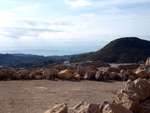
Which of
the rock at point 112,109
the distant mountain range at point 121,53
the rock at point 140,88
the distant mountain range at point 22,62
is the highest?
the distant mountain range at point 121,53

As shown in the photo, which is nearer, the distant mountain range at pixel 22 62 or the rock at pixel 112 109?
the rock at pixel 112 109

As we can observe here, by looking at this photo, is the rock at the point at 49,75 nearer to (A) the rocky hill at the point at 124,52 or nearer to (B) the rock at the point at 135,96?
(B) the rock at the point at 135,96

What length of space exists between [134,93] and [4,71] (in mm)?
10621

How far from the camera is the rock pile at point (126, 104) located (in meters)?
4.25

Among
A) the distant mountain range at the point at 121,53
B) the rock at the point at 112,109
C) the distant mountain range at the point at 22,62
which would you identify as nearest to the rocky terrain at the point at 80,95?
the rock at the point at 112,109

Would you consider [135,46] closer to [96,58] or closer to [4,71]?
[96,58]

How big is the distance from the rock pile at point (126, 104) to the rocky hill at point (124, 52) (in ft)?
101

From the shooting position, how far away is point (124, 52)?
134 feet

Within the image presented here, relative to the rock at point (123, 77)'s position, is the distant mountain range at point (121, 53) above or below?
above

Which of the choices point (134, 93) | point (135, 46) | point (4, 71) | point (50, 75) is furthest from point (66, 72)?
point (135, 46)

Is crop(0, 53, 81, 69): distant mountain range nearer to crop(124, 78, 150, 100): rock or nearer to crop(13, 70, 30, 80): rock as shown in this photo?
crop(13, 70, 30, 80): rock

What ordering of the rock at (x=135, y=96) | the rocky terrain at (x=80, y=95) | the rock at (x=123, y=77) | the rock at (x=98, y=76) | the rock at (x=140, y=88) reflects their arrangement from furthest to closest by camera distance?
1. the rock at (x=123, y=77)
2. the rock at (x=98, y=76)
3. the rock at (x=140, y=88)
4. the rock at (x=135, y=96)
5. the rocky terrain at (x=80, y=95)

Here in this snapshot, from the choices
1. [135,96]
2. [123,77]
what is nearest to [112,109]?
[135,96]

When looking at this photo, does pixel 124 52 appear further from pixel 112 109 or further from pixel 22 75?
pixel 112 109
